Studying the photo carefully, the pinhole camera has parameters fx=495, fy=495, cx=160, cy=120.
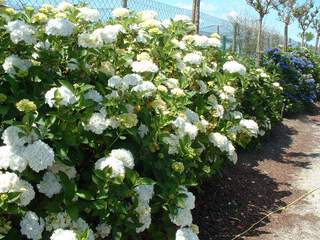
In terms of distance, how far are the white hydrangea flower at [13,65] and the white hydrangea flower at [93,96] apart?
0.37 metres

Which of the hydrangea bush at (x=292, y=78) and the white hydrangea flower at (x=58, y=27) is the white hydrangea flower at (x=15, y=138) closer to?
the white hydrangea flower at (x=58, y=27)

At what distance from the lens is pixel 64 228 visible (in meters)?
2.49

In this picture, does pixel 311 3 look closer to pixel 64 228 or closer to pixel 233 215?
pixel 233 215

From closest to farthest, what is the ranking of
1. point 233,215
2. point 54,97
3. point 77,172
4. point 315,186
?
point 54,97 → point 77,172 → point 233,215 → point 315,186

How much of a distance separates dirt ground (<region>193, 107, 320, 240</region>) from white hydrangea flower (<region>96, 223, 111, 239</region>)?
4.94 ft

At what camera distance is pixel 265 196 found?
16.9ft

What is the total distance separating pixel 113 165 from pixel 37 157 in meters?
0.41

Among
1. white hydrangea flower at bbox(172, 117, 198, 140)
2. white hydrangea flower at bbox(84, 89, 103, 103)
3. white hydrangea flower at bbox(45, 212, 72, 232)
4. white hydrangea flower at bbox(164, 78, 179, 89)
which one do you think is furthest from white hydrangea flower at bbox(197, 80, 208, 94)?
white hydrangea flower at bbox(45, 212, 72, 232)

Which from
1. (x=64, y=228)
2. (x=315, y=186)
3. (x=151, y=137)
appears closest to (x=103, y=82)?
(x=151, y=137)

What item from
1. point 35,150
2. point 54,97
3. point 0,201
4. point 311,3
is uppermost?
point 54,97

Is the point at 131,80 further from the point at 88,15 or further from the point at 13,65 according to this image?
the point at 13,65

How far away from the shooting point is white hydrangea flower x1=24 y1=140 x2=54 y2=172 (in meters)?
2.32

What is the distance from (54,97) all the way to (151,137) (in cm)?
78

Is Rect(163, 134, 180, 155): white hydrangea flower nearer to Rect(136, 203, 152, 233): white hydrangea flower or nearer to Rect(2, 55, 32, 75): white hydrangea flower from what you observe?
Rect(136, 203, 152, 233): white hydrangea flower
